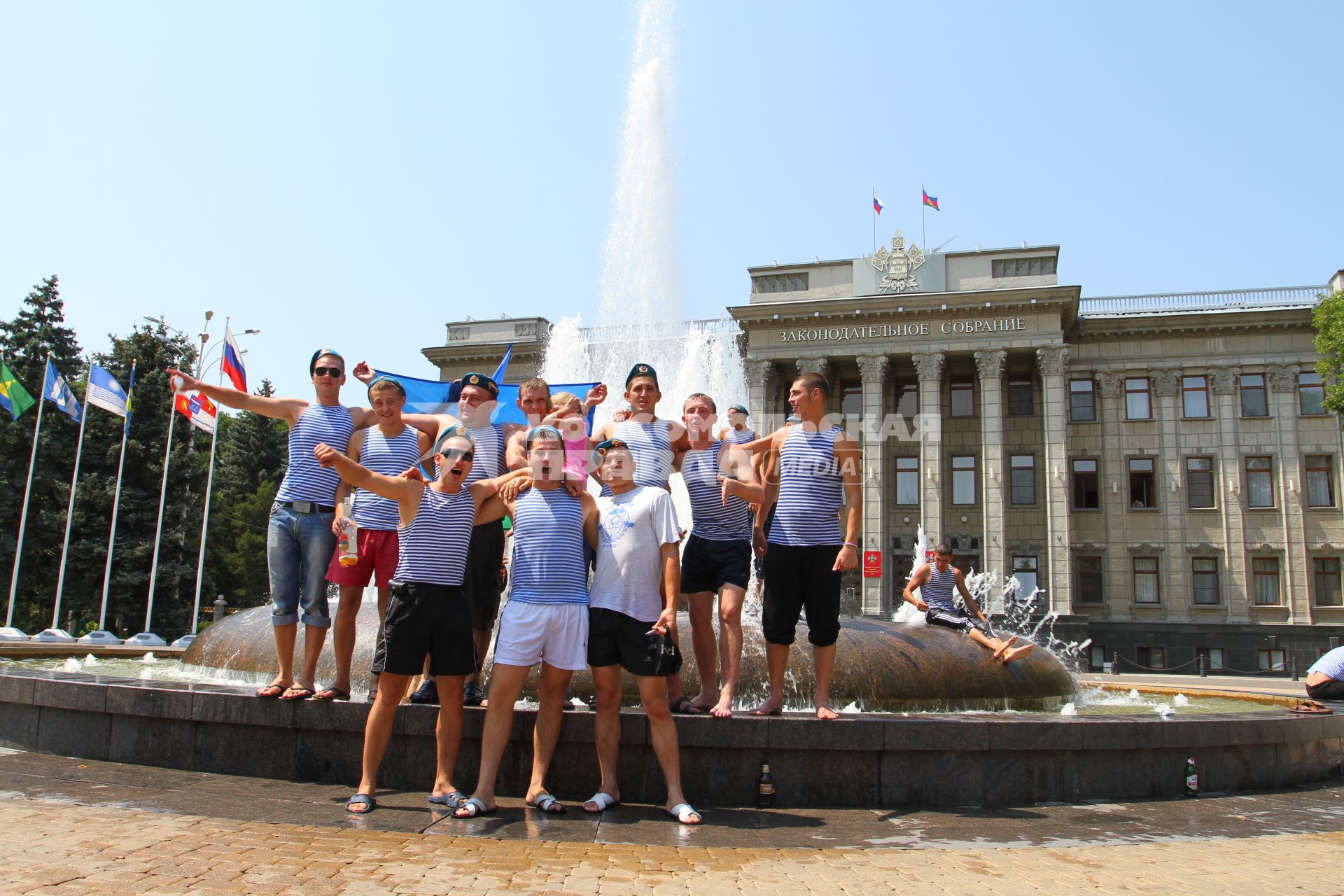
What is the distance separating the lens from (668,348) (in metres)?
23.2

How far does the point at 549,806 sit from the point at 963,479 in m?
37.7

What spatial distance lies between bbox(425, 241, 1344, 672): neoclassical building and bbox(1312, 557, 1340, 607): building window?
6 cm

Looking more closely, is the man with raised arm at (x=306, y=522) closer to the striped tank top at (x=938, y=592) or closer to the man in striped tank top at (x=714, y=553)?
the man in striped tank top at (x=714, y=553)

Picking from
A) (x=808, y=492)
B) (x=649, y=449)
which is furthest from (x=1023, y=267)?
(x=649, y=449)

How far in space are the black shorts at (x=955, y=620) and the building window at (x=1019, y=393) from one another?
110ft

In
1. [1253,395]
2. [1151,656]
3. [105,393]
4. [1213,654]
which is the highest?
[1253,395]

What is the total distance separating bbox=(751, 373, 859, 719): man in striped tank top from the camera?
5.71 meters

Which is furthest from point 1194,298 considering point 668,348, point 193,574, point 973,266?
point 193,574

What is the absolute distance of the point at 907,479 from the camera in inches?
1602

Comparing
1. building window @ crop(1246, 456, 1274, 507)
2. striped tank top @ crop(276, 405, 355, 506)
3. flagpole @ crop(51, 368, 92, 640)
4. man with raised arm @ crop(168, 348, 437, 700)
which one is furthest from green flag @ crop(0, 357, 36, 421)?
building window @ crop(1246, 456, 1274, 507)

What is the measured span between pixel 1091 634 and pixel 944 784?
34.6 meters

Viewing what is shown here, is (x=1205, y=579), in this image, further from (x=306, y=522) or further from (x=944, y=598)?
(x=306, y=522)

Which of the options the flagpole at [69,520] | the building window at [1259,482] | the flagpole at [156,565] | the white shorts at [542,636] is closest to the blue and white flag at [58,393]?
the flagpole at [69,520]

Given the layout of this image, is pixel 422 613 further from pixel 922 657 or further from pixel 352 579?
pixel 922 657
